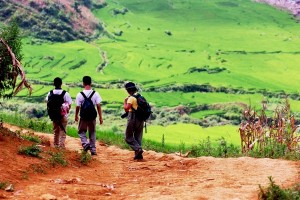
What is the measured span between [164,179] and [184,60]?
50.2 meters

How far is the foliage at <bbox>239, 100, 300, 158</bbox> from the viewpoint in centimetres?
1183

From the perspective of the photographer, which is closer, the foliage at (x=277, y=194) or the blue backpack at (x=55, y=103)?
the foliage at (x=277, y=194)

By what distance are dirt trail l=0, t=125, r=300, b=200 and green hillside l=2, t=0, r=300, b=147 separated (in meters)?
19.6

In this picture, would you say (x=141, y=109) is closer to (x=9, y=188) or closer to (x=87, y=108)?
(x=87, y=108)

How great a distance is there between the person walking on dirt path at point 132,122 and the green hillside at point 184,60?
1797 centimetres

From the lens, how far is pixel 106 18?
256 ft

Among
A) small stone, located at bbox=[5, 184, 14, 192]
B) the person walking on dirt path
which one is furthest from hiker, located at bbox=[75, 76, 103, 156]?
small stone, located at bbox=[5, 184, 14, 192]

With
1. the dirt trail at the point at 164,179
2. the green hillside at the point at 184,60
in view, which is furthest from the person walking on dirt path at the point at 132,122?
the green hillside at the point at 184,60

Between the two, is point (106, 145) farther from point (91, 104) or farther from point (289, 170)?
point (289, 170)

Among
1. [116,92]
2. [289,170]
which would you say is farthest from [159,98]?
[289,170]

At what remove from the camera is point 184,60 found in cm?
5884

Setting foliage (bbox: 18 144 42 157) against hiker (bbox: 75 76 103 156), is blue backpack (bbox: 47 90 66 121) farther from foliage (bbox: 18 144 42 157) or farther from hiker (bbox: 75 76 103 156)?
foliage (bbox: 18 144 42 157)

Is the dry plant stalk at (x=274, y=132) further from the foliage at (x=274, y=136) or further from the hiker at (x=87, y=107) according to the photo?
the hiker at (x=87, y=107)

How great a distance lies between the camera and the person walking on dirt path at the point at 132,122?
1192cm
